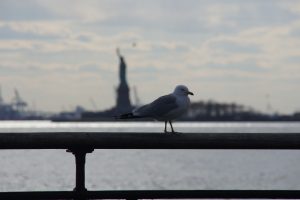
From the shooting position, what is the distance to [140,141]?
14.2 ft

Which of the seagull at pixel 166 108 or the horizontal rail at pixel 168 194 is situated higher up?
the seagull at pixel 166 108

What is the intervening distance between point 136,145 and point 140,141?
39 millimetres

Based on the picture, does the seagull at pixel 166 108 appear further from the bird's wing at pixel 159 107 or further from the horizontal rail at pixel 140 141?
the horizontal rail at pixel 140 141

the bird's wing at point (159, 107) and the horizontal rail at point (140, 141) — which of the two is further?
the bird's wing at point (159, 107)

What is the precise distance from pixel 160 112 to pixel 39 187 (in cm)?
3412

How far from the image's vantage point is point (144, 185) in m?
42.2

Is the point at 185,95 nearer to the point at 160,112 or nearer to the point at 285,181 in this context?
the point at 160,112

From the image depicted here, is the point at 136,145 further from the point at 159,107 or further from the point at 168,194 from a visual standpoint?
the point at 159,107

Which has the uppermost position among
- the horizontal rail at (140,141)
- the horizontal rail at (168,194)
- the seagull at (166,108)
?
the seagull at (166,108)

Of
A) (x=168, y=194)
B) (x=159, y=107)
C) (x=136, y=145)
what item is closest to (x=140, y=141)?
(x=136, y=145)

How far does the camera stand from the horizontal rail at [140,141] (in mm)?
4262

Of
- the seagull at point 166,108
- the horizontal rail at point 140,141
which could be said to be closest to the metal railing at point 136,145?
the horizontal rail at point 140,141

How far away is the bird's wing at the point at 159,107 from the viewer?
20.0 ft

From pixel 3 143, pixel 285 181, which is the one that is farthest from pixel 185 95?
pixel 285 181
